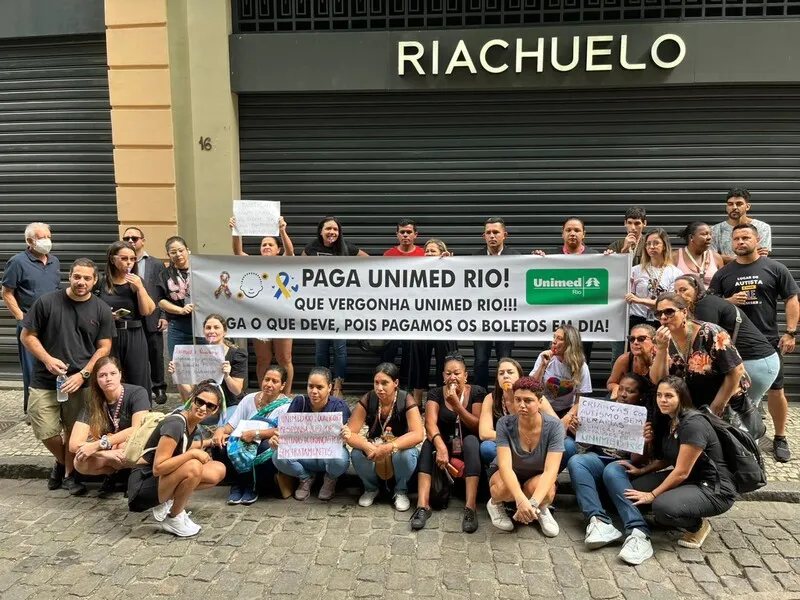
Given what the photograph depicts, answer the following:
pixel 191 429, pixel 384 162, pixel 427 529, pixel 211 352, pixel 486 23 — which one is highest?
pixel 486 23

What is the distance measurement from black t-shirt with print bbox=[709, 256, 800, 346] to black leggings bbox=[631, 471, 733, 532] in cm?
193

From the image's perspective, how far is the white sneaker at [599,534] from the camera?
387 cm

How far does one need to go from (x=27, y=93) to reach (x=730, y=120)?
27.8ft

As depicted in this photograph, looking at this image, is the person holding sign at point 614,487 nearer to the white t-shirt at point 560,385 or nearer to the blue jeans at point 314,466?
the white t-shirt at point 560,385

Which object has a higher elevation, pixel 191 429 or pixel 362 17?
pixel 362 17

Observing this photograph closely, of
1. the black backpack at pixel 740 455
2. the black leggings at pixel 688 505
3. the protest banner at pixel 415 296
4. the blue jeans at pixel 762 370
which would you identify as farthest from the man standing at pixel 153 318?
the blue jeans at pixel 762 370

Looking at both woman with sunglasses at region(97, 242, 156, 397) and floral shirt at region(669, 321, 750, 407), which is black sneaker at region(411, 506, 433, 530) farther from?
woman with sunglasses at region(97, 242, 156, 397)

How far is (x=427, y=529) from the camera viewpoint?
419cm

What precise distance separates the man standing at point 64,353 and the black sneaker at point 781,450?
5715 millimetres

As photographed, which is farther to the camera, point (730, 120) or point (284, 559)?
point (730, 120)

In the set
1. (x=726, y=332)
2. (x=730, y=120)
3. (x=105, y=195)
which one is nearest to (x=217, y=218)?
(x=105, y=195)

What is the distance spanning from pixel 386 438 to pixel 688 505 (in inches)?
82.0

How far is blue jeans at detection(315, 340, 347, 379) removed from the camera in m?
6.45

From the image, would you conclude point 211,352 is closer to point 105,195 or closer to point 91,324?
point 91,324
